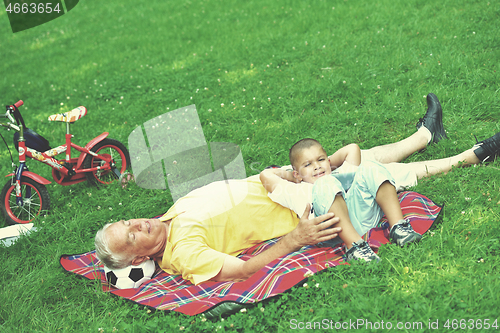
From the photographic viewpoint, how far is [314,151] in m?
3.57

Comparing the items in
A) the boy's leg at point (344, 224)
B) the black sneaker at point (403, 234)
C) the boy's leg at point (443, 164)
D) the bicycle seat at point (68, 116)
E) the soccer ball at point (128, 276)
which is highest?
the bicycle seat at point (68, 116)

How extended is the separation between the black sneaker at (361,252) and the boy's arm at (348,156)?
1.11 metres

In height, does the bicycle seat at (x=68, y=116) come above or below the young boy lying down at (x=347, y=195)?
above

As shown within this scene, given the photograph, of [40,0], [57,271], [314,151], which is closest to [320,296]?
[314,151]

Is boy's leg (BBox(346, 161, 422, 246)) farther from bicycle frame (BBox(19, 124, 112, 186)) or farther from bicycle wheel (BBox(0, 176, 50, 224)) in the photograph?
bicycle wheel (BBox(0, 176, 50, 224))

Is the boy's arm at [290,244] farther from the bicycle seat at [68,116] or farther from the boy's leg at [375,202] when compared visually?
the bicycle seat at [68,116]

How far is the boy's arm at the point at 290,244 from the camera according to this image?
2848 mm

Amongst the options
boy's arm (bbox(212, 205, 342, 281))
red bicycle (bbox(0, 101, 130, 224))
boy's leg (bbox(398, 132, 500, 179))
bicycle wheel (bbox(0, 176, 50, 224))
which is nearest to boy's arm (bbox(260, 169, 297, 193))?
boy's arm (bbox(212, 205, 342, 281))

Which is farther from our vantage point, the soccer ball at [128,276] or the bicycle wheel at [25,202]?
the bicycle wheel at [25,202]

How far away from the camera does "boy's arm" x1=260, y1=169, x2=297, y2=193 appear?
348 cm

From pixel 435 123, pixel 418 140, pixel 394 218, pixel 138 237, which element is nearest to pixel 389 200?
pixel 394 218

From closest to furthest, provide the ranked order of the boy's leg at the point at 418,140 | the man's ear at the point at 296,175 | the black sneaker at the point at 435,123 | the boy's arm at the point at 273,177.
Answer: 1. the boy's arm at the point at 273,177
2. the man's ear at the point at 296,175
3. the boy's leg at the point at 418,140
4. the black sneaker at the point at 435,123

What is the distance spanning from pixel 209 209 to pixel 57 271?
5.34ft

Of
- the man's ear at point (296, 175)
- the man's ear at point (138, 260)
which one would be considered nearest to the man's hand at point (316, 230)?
the man's ear at point (296, 175)
